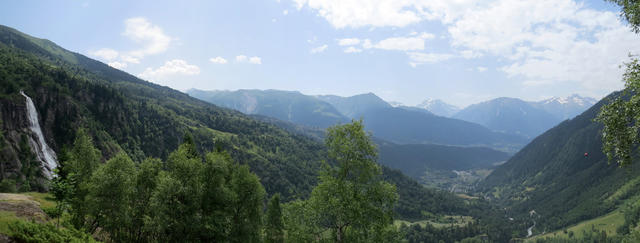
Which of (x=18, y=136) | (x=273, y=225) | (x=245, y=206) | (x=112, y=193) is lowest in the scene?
(x=273, y=225)

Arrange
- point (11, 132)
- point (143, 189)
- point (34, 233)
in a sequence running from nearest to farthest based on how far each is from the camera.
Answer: point (34, 233) → point (143, 189) → point (11, 132)

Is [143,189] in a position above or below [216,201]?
below

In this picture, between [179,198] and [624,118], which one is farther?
[179,198]

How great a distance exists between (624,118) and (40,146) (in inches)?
6025

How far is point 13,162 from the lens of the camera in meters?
94.1

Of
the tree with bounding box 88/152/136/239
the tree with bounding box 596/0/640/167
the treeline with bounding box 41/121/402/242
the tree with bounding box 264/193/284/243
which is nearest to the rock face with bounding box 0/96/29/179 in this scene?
the treeline with bounding box 41/121/402/242

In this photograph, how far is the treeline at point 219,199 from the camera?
76.0 ft

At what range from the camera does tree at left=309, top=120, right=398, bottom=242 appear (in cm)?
2280

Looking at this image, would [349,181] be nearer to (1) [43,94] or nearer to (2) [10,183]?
(2) [10,183]

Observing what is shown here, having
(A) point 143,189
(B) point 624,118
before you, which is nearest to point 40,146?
(A) point 143,189

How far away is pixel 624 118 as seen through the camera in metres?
15.6

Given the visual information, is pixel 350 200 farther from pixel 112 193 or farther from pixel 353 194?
pixel 112 193

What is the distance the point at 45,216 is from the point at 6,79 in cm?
13521

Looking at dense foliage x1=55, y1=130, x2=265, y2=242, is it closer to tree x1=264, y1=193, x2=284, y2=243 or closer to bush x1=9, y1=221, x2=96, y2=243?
bush x1=9, y1=221, x2=96, y2=243
